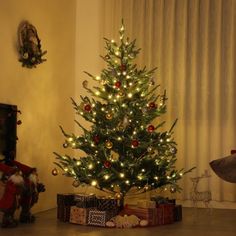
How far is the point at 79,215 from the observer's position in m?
4.27

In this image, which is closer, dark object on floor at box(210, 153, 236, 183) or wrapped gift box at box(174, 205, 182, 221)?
dark object on floor at box(210, 153, 236, 183)

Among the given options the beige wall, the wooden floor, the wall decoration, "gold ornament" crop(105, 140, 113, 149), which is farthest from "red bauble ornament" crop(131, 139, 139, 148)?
the wall decoration

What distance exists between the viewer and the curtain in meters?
5.48

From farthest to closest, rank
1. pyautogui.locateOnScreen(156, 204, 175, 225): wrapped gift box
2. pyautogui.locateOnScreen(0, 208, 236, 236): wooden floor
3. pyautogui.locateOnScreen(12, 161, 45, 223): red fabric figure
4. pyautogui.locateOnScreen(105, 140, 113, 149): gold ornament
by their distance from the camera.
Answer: pyautogui.locateOnScreen(105, 140, 113, 149): gold ornament → pyautogui.locateOnScreen(156, 204, 175, 225): wrapped gift box → pyautogui.locateOnScreen(12, 161, 45, 223): red fabric figure → pyautogui.locateOnScreen(0, 208, 236, 236): wooden floor

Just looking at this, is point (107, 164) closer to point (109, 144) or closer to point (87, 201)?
point (109, 144)

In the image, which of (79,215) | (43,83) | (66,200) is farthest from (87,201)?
(43,83)

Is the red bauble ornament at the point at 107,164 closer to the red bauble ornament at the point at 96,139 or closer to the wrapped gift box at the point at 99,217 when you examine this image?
the red bauble ornament at the point at 96,139

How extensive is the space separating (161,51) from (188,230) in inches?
94.9

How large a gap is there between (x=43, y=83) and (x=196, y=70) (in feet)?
5.77

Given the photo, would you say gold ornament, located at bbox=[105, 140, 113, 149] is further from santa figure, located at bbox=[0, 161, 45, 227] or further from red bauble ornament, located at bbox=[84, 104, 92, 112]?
santa figure, located at bbox=[0, 161, 45, 227]

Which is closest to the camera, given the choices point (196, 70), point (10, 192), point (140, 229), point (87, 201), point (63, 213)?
point (10, 192)

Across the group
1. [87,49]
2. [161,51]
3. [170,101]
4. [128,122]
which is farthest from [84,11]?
[128,122]

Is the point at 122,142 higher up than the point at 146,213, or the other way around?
the point at 122,142

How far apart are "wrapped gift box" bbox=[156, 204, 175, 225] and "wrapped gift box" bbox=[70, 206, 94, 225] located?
24.7 inches
